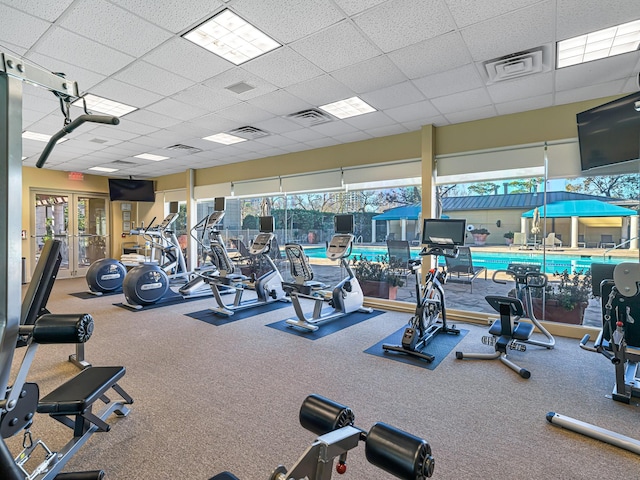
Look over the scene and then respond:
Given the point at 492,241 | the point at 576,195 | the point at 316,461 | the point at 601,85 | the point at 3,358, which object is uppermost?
the point at 601,85

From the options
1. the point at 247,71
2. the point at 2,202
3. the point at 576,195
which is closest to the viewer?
the point at 2,202

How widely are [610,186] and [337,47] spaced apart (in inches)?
148

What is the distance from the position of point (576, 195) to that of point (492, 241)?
1189 mm

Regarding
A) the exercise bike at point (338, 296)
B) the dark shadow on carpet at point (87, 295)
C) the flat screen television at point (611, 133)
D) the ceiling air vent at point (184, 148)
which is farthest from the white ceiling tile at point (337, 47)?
the dark shadow on carpet at point (87, 295)

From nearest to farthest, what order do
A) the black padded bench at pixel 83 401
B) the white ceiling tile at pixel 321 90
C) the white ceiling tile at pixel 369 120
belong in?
the black padded bench at pixel 83 401 → the white ceiling tile at pixel 321 90 → the white ceiling tile at pixel 369 120

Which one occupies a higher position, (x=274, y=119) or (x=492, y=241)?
(x=274, y=119)

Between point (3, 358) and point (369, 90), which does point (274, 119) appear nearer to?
point (369, 90)

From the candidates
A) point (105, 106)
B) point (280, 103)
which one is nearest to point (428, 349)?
point (280, 103)

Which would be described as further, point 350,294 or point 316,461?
point 350,294

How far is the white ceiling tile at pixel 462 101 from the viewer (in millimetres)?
4113

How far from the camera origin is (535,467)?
6.59 feet

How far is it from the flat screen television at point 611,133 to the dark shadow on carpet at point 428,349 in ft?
7.71

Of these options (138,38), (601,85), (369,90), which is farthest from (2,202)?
(601,85)

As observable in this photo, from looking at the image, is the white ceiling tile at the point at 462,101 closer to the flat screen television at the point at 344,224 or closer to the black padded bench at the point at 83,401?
the flat screen television at the point at 344,224
